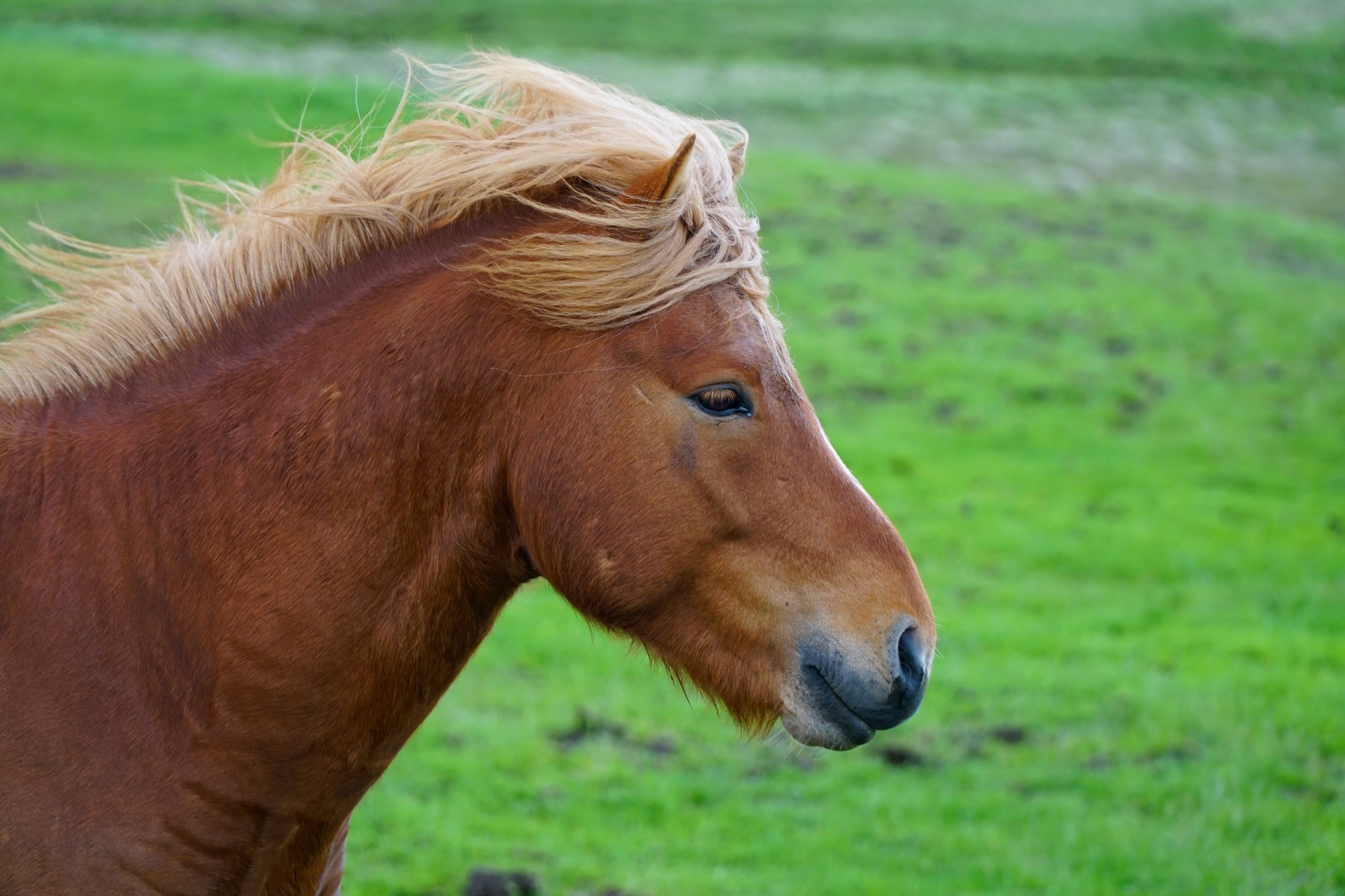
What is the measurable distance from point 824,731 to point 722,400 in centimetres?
73

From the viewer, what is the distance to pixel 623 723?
6.29 meters

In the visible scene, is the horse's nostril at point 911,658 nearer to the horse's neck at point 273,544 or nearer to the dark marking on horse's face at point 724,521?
the dark marking on horse's face at point 724,521

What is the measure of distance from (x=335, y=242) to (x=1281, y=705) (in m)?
6.08

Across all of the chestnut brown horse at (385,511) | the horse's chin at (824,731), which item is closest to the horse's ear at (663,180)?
the chestnut brown horse at (385,511)

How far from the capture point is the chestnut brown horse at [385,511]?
2.30 m

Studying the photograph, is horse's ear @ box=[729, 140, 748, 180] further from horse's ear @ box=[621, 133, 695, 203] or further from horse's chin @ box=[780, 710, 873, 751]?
horse's chin @ box=[780, 710, 873, 751]

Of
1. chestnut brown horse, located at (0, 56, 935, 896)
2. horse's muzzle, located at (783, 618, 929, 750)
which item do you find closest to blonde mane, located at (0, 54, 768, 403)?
chestnut brown horse, located at (0, 56, 935, 896)

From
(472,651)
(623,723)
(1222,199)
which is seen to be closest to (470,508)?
(472,651)

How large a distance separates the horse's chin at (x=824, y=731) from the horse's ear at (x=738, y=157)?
4.23 feet

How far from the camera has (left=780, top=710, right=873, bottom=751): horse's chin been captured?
2398mm

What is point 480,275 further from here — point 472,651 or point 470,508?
point 472,651

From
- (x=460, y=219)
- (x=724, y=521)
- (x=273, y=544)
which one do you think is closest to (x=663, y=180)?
(x=460, y=219)

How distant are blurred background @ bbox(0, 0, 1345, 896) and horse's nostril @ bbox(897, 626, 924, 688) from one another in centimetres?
50

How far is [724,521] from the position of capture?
237 cm
